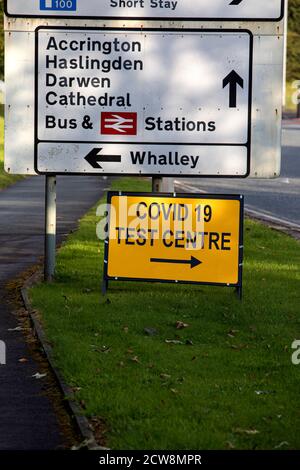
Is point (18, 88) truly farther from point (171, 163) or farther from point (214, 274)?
point (214, 274)

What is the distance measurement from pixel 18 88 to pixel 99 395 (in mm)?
5875

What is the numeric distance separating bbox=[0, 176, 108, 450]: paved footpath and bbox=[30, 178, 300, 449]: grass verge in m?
0.30

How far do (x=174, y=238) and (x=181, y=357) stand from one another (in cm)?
341

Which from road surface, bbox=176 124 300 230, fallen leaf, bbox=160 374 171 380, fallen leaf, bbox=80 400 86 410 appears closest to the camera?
fallen leaf, bbox=80 400 86 410

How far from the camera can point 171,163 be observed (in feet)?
44.1

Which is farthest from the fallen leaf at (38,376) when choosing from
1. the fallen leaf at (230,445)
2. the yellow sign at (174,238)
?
the yellow sign at (174,238)

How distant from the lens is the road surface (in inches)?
989

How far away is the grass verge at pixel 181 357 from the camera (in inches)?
294

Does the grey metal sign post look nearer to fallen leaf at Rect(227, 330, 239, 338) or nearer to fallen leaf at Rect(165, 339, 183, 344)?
fallen leaf at Rect(227, 330, 239, 338)

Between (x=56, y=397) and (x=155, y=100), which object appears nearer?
(x=56, y=397)

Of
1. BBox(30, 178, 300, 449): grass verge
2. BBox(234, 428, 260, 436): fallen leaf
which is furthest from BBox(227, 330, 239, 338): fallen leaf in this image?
BBox(234, 428, 260, 436): fallen leaf

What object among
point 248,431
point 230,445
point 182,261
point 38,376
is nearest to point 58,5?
point 182,261

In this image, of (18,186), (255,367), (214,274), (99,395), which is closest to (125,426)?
(99,395)

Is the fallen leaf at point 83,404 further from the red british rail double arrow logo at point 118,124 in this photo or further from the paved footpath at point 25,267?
the red british rail double arrow logo at point 118,124
